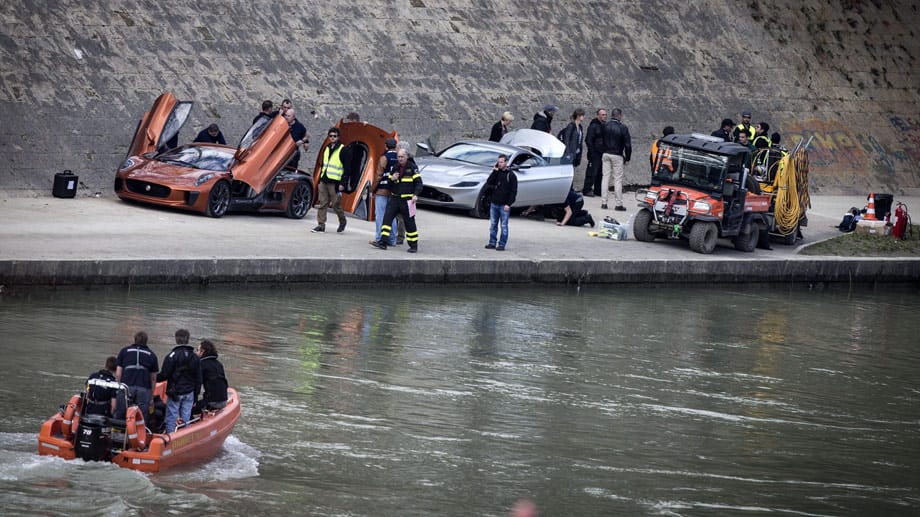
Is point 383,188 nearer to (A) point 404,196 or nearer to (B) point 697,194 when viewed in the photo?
(A) point 404,196

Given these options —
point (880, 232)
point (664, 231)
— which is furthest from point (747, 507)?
point (880, 232)

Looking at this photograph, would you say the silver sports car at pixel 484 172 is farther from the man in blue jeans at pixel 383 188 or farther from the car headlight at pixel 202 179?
the car headlight at pixel 202 179

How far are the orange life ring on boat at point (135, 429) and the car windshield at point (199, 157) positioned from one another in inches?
470

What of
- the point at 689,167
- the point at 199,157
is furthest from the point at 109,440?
the point at 689,167

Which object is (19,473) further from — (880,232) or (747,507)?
(880,232)

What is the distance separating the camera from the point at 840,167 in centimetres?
3512

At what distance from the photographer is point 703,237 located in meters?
23.3

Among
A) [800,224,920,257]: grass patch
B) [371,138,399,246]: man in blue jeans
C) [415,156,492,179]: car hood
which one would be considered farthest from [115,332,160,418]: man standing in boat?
[800,224,920,257]: grass patch

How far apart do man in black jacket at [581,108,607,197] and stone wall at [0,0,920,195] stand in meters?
2.06

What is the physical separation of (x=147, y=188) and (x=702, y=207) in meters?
8.62

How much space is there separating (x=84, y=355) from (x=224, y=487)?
412cm

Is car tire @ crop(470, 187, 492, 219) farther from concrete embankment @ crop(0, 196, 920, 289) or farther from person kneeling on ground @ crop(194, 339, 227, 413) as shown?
person kneeling on ground @ crop(194, 339, 227, 413)

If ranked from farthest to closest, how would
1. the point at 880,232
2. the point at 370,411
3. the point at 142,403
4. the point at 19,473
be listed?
the point at 880,232 → the point at 370,411 → the point at 142,403 → the point at 19,473

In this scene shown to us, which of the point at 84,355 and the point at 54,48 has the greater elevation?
the point at 54,48
